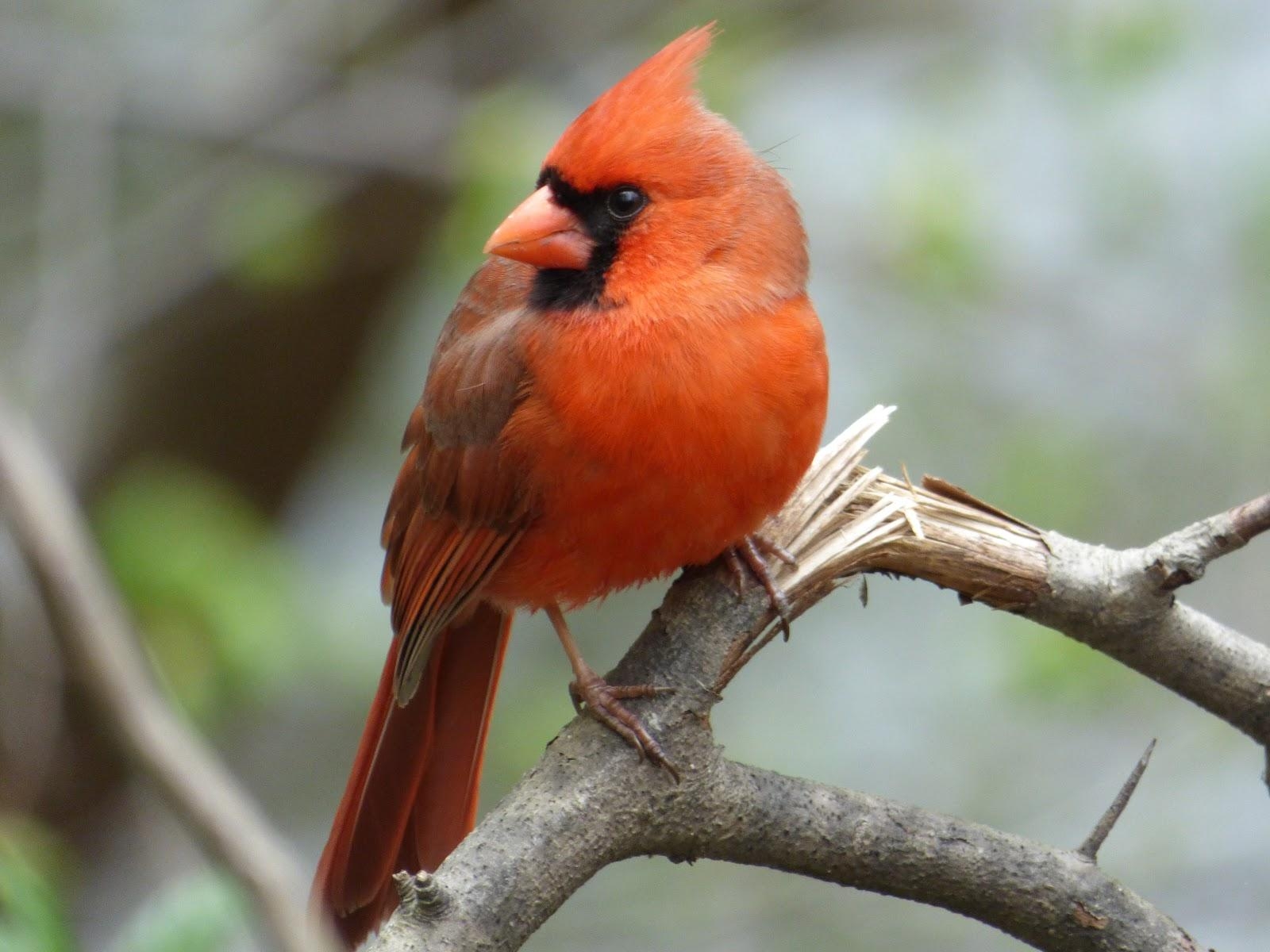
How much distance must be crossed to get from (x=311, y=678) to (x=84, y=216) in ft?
4.40

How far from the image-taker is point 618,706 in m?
1.76

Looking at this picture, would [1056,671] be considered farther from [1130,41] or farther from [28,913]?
[28,913]

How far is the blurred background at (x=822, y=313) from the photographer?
353 cm

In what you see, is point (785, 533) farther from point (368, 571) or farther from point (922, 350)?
point (368, 571)

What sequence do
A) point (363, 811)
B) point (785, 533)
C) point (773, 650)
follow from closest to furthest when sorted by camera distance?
1. point (785, 533)
2. point (363, 811)
3. point (773, 650)

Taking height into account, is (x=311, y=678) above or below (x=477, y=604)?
above

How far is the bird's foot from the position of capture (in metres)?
1.66

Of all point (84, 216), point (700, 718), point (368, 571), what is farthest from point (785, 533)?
point (368, 571)

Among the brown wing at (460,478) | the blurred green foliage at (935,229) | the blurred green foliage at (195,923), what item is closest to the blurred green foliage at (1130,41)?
the blurred green foliage at (935,229)

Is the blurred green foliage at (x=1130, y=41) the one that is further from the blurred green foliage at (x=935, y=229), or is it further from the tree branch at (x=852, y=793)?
the tree branch at (x=852, y=793)

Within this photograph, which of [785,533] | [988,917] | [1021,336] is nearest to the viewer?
[988,917]

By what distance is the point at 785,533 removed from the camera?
205 centimetres

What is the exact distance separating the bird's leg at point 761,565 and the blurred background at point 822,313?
51.8 inches

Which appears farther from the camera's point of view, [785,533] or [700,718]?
[785,533]
